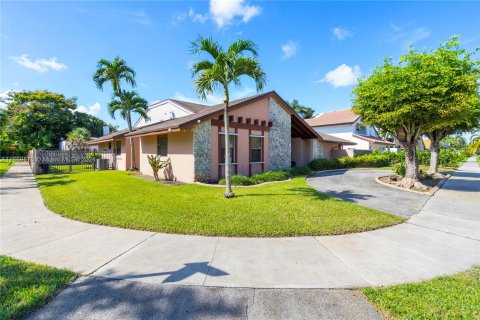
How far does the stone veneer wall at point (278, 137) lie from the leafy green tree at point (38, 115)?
3469 cm

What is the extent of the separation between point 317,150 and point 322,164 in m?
2.08

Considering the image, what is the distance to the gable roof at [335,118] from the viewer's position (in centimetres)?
3403

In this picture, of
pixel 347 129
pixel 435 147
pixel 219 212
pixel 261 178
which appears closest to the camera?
pixel 219 212

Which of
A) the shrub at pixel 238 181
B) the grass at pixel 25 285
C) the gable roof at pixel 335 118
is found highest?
the gable roof at pixel 335 118

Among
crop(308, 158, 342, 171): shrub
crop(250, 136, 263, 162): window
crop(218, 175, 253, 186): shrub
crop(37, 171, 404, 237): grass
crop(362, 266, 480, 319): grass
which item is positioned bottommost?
crop(362, 266, 480, 319): grass

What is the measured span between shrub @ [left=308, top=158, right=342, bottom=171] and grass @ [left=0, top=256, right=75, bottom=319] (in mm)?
19960

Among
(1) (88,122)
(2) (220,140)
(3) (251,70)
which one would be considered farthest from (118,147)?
(1) (88,122)

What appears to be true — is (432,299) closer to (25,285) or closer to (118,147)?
(25,285)

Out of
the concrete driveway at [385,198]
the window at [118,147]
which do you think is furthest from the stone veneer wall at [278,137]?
the window at [118,147]

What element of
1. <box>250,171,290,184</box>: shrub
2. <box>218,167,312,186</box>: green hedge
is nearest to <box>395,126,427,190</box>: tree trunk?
<box>218,167,312,186</box>: green hedge

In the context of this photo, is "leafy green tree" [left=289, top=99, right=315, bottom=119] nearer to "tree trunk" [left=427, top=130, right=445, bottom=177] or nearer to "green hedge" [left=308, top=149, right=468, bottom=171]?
"green hedge" [left=308, top=149, right=468, bottom=171]

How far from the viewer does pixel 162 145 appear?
49.1 ft

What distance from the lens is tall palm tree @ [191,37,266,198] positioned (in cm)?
884

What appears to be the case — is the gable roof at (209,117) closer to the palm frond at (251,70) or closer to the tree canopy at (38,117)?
the palm frond at (251,70)
